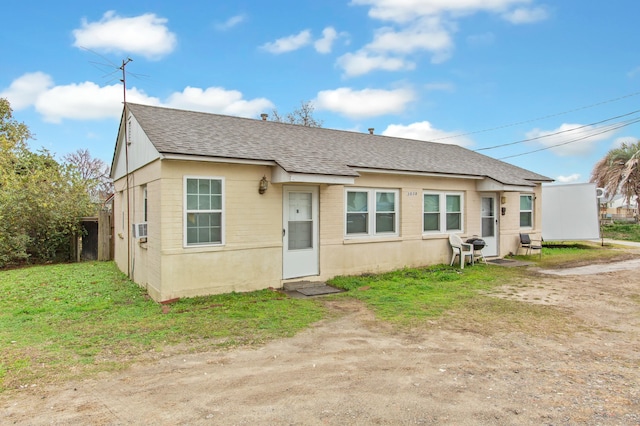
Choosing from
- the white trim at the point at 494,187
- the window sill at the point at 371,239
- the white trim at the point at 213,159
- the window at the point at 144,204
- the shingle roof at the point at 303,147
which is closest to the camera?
the white trim at the point at 213,159

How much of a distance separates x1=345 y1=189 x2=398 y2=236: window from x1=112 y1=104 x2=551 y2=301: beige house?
0.09 ft

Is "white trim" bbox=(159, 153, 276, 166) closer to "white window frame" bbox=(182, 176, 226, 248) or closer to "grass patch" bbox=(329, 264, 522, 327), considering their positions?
"white window frame" bbox=(182, 176, 226, 248)

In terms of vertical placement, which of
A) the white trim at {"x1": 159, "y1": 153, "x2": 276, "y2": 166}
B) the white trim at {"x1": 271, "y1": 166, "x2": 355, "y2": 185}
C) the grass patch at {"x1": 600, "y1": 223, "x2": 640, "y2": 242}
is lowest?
the grass patch at {"x1": 600, "y1": 223, "x2": 640, "y2": 242}

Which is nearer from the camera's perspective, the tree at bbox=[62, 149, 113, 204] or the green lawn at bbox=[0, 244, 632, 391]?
the green lawn at bbox=[0, 244, 632, 391]

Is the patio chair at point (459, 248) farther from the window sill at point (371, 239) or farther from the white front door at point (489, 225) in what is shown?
the window sill at point (371, 239)

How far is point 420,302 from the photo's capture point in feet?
24.8

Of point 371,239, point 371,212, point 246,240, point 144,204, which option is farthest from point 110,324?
point 371,212

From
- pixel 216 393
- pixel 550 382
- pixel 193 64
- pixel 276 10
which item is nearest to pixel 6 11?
pixel 193 64

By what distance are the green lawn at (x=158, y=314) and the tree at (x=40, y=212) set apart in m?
2.99

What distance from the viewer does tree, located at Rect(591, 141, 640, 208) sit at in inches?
987

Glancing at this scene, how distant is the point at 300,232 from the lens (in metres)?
9.27

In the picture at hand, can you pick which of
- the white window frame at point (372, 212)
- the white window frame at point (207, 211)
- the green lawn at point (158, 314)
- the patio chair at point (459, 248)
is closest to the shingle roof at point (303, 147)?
the white window frame at point (207, 211)

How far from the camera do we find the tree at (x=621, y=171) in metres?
25.1

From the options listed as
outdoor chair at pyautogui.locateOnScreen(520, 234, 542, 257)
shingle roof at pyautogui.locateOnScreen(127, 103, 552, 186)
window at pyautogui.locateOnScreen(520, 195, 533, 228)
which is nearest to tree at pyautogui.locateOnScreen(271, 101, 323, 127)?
shingle roof at pyautogui.locateOnScreen(127, 103, 552, 186)
